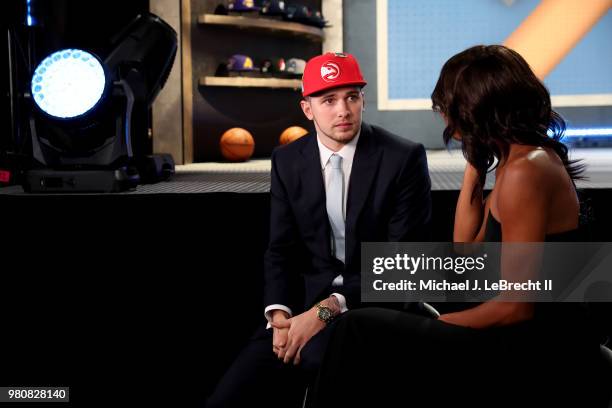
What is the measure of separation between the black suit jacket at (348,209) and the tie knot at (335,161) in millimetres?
37

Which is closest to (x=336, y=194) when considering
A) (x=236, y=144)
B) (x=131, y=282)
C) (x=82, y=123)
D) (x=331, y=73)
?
(x=331, y=73)

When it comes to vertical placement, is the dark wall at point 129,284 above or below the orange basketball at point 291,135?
below

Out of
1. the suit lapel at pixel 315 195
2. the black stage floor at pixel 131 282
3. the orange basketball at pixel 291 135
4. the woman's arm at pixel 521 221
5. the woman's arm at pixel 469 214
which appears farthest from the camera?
the orange basketball at pixel 291 135

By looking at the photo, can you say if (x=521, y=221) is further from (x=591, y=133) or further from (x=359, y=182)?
(x=591, y=133)

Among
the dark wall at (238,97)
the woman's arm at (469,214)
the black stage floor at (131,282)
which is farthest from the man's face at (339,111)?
the dark wall at (238,97)

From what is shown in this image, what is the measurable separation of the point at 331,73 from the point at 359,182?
0.28 m

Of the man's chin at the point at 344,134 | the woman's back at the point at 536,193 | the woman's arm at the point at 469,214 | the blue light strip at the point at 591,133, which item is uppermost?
the blue light strip at the point at 591,133

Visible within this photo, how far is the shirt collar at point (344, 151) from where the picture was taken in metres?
1.78

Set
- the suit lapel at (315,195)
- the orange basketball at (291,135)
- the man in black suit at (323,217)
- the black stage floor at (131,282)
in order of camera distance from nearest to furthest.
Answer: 1. the man in black suit at (323,217)
2. the suit lapel at (315,195)
3. the black stage floor at (131,282)
4. the orange basketball at (291,135)

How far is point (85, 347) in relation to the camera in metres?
2.40

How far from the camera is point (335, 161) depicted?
1.78 m

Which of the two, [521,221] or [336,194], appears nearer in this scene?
[521,221]

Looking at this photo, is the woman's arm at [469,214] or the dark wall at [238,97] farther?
the dark wall at [238,97]

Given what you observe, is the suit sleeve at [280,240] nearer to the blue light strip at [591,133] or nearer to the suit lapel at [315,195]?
the suit lapel at [315,195]
